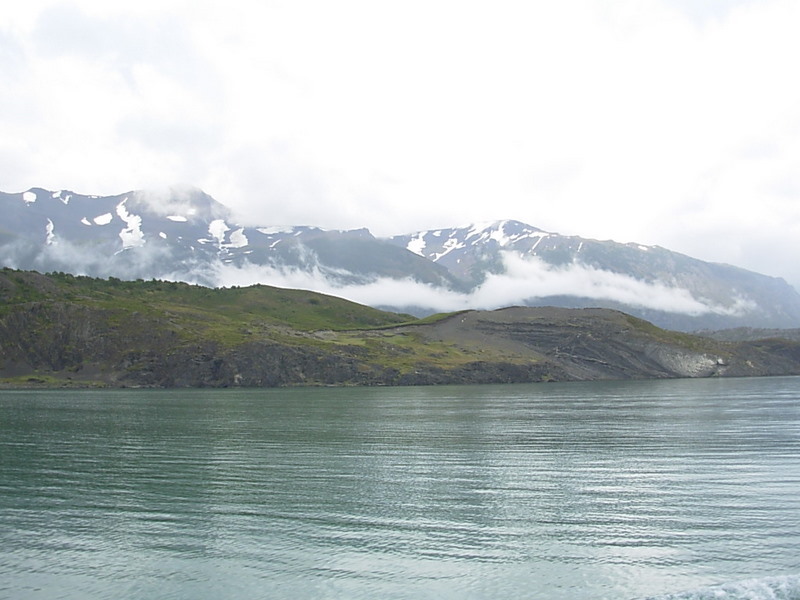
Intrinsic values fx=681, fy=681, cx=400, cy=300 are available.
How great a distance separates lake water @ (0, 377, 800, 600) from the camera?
28438 mm

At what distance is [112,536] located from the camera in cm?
Answer: 3500

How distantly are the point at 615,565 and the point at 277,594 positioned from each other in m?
14.8

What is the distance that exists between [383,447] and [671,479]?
28178 mm

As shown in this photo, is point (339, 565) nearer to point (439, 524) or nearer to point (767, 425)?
point (439, 524)

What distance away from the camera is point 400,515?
3872cm

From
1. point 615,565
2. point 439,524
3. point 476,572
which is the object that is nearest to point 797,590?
point 615,565

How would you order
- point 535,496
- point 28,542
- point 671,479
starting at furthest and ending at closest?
point 671,479 < point 535,496 < point 28,542

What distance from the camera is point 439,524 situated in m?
36.5

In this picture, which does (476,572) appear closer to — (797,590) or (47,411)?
(797,590)

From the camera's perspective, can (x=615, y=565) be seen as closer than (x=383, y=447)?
Yes

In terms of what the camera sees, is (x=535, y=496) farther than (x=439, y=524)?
Yes

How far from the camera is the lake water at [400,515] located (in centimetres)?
2844

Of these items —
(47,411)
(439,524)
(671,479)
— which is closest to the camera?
(439,524)

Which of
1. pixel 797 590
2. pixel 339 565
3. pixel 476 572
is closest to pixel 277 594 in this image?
pixel 339 565
